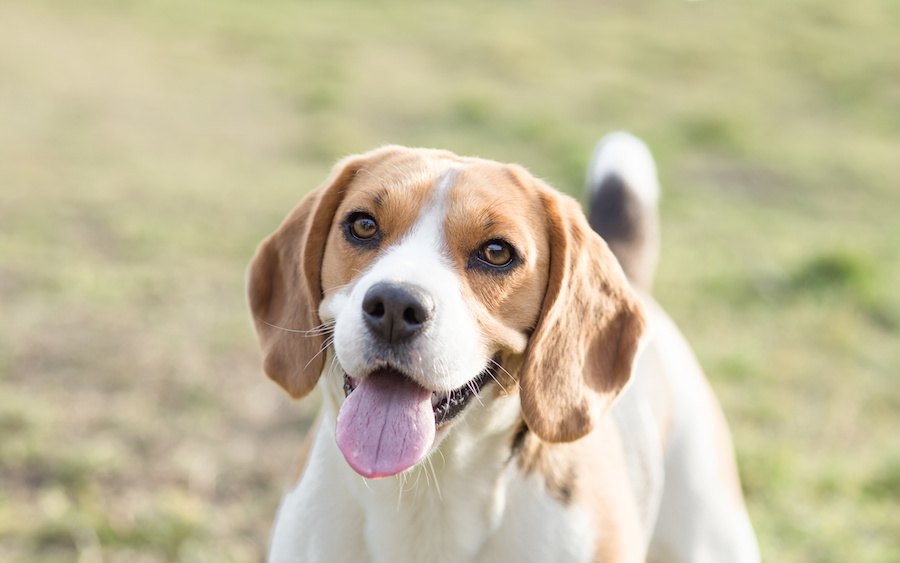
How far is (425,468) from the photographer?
3.09 metres

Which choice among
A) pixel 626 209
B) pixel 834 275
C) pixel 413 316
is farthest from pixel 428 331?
pixel 834 275

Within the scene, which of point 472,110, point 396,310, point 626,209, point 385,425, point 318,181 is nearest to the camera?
point 396,310

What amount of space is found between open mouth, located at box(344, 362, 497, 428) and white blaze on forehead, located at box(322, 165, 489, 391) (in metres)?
0.09

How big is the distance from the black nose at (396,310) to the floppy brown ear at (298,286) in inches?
17.7

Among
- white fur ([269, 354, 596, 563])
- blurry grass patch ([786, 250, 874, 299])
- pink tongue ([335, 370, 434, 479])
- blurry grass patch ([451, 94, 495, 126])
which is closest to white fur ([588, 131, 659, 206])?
white fur ([269, 354, 596, 563])

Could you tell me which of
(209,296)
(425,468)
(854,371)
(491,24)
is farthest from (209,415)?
(491,24)

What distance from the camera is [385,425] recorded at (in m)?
2.83

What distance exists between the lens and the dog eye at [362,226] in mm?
3041

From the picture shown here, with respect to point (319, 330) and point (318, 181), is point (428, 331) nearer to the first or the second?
point (319, 330)

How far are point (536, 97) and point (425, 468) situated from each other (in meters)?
11.7

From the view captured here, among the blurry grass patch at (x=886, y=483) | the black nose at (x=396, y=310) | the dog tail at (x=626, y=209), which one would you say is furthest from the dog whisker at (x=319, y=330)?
the blurry grass patch at (x=886, y=483)

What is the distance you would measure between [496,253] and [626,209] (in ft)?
4.94

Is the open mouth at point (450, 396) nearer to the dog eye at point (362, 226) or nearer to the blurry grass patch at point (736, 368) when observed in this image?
the dog eye at point (362, 226)

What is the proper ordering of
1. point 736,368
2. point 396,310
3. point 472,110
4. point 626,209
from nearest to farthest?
1. point 396,310
2. point 626,209
3. point 736,368
4. point 472,110
